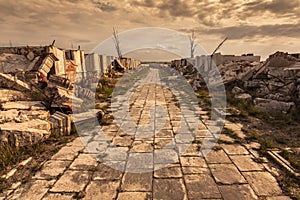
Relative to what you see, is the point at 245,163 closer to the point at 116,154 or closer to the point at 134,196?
the point at 134,196

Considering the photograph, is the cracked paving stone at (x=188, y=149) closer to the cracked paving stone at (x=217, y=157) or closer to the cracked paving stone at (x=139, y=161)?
the cracked paving stone at (x=217, y=157)

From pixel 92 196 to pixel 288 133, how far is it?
4.61 meters

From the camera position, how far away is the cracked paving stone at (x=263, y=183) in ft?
8.44

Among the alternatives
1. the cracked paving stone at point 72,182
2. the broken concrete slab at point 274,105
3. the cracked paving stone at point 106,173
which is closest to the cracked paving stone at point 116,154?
the cracked paving stone at point 106,173

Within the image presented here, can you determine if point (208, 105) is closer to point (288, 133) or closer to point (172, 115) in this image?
point (172, 115)

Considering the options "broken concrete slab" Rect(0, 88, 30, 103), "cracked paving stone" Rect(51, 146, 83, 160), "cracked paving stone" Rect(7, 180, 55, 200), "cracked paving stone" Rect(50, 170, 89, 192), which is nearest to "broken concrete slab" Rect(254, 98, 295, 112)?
"cracked paving stone" Rect(51, 146, 83, 160)

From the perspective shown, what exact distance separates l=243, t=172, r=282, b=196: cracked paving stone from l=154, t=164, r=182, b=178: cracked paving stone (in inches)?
39.3

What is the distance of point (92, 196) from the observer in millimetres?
2525

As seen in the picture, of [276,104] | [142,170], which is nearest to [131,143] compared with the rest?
[142,170]

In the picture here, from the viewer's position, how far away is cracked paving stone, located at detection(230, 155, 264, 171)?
3141 millimetres

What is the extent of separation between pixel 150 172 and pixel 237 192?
1.23 metres

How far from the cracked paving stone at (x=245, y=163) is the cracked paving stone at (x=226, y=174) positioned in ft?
0.42

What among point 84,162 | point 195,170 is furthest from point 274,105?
point 84,162

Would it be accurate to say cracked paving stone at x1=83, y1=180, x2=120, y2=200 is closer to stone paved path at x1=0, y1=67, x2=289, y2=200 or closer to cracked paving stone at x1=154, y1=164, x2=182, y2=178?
stone paved path at x1=0, y1=67, x2=289, y2=200
